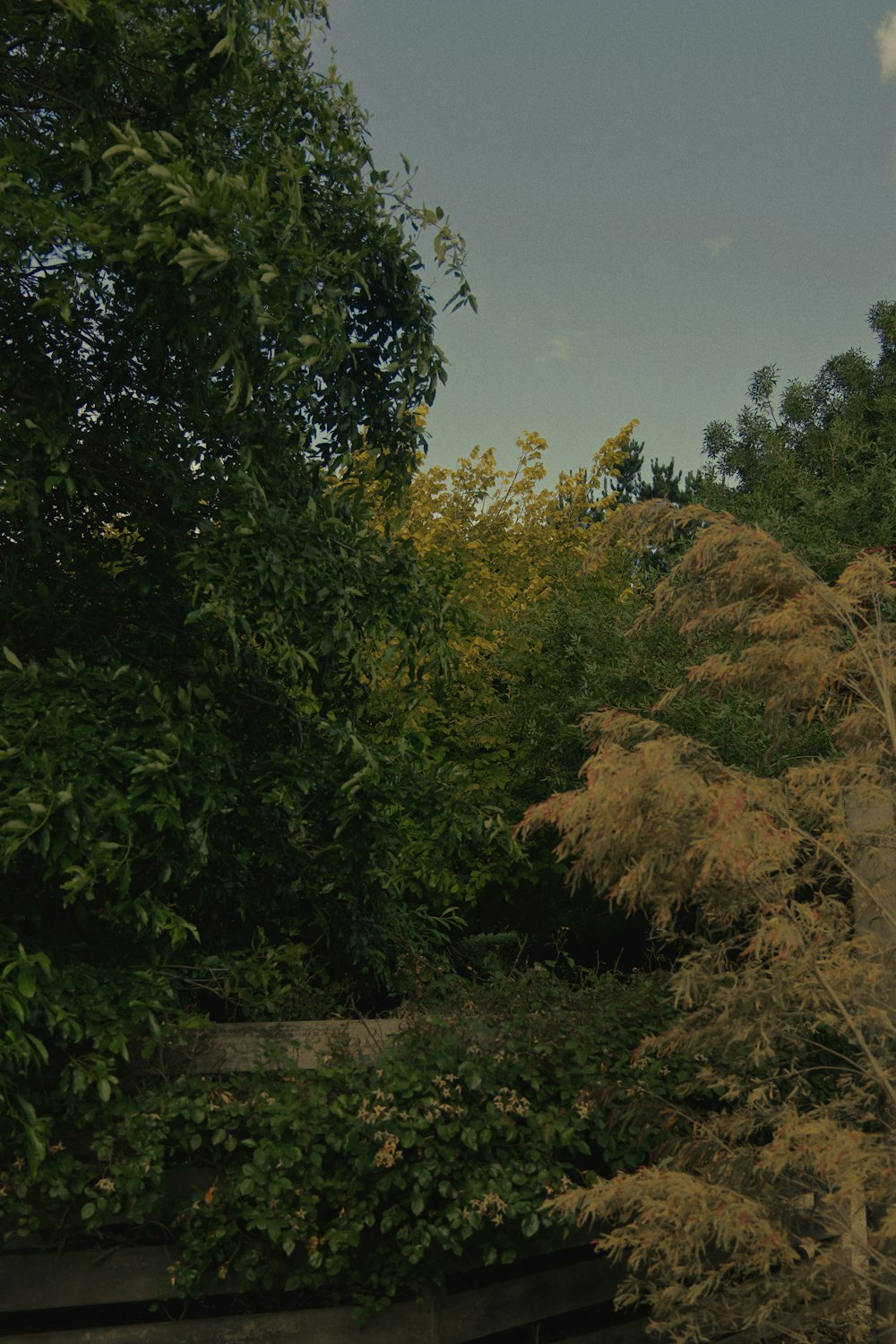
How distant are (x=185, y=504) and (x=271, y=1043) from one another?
278cm

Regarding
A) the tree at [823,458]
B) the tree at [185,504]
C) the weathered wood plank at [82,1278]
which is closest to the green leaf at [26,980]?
the tree at [185,504]

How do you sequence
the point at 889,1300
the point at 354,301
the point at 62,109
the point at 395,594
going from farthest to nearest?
1. the point at 354,301
2. the point at 395,594
3. the point at 62,109
4. the point at 889,1300

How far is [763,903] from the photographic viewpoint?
13.7ft

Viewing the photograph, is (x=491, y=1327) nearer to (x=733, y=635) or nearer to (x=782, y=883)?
(x=782, y=883)

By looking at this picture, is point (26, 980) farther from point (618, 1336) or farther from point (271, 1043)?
point (618, 1336)

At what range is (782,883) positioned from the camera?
4.26 metres

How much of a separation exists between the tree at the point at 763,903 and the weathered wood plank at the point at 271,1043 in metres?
1.54

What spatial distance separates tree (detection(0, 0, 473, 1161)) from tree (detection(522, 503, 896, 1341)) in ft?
6.02

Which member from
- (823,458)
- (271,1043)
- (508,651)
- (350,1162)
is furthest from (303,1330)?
(823,458)

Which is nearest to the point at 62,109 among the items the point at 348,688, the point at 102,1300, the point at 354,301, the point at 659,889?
the point at 354,301

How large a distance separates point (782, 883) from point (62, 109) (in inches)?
206

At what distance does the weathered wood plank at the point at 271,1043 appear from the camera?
5426 millimetres

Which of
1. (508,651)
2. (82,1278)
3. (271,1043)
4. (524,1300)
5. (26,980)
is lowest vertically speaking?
(524,1300)

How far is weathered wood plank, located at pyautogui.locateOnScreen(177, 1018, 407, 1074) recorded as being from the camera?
5426mm
